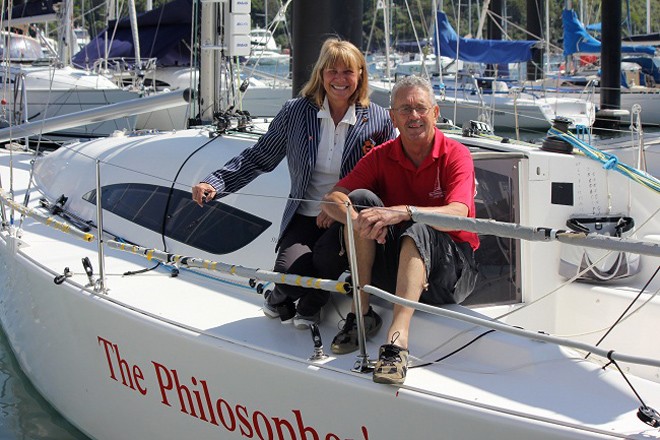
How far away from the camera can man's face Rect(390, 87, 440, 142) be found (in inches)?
129

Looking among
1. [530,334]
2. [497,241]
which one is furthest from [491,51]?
[530,334]

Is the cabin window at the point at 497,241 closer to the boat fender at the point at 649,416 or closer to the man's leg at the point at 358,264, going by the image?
the man's leg at the point at 358,264

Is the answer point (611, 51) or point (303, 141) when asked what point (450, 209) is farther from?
point (611, 51)

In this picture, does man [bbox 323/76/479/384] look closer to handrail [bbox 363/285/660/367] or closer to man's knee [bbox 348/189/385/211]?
man's knee [bbox 348/189/385/211]

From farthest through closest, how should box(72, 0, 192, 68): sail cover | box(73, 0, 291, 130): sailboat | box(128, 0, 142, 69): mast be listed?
box(128, 0, 142, 69): mast, box(72, 0, 192, 68): sail cover, box(73, 0, 291, 130): sailboat

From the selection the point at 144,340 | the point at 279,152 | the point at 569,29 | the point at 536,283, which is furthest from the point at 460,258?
the point at 569,29

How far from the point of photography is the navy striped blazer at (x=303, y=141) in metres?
3.70

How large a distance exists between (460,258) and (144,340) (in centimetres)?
136

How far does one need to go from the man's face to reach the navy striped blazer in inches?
15.9

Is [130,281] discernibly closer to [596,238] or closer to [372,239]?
[372,239]

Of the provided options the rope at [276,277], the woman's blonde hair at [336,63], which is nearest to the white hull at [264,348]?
the rope at [276,277]

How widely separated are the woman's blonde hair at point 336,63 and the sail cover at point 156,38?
11.9m

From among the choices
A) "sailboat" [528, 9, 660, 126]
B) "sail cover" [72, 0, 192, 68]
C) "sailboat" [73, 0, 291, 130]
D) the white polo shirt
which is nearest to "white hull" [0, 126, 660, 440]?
the white polo shirt

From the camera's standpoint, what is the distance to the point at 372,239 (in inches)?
124
